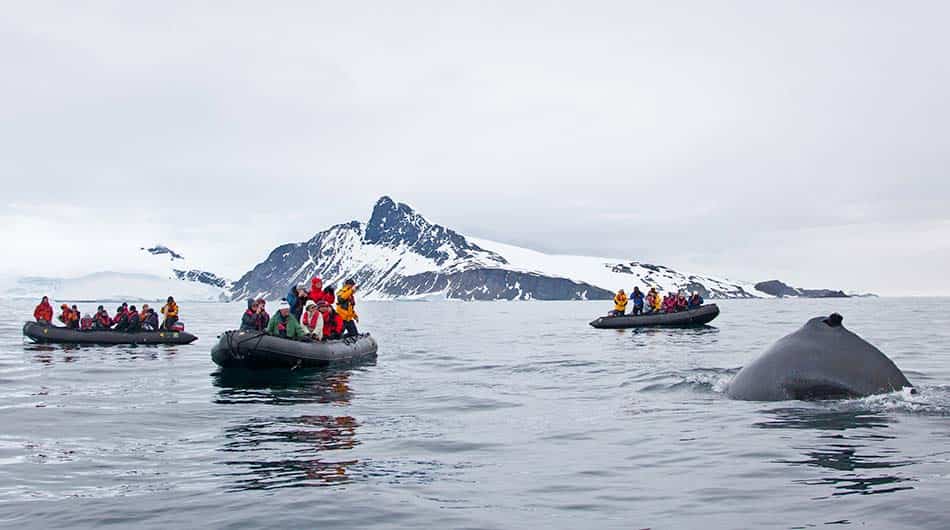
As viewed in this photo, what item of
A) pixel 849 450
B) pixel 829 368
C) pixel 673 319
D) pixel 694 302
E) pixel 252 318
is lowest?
pixel 849 450

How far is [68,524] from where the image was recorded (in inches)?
327

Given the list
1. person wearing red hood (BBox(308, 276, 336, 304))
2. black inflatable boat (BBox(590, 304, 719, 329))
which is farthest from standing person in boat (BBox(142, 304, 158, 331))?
black inflatable boat (BBox(590, 304, 719, 329))

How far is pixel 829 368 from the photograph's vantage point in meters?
14.4

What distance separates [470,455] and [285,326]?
15.7 m

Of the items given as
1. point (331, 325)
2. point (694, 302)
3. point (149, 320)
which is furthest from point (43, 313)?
point (694, 302)

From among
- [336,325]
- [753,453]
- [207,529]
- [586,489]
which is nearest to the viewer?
[207,529]

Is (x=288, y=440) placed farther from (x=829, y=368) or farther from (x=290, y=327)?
(x=290, y=327)

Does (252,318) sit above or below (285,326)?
above

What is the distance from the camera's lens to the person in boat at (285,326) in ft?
85.4

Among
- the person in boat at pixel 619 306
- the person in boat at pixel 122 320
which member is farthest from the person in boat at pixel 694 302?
the person in boat at pixel 122 320

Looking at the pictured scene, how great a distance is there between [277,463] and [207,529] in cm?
320

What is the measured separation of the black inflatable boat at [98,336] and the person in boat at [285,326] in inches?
569

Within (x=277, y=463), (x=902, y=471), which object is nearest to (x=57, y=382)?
(x=277, y=463)

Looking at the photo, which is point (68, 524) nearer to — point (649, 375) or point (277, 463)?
point (277, 463)
